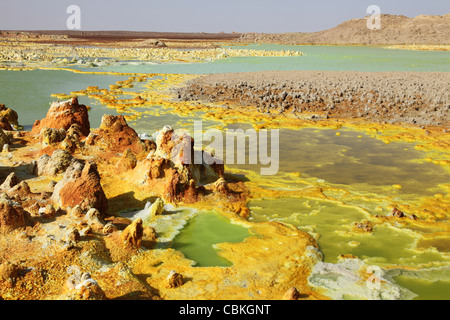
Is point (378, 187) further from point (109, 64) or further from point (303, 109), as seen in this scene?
point (109, 64)

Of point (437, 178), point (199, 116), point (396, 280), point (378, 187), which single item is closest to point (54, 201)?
point (396, 280)

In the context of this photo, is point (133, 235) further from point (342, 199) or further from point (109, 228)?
point (342, 199)

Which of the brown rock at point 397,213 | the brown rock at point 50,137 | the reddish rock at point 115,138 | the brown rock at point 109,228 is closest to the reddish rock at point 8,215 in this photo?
the brown rock at point 109,228

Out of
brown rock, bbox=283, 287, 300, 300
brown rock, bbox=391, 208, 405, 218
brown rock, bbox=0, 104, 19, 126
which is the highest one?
brown rock, bbox=0, 104, 19, 126

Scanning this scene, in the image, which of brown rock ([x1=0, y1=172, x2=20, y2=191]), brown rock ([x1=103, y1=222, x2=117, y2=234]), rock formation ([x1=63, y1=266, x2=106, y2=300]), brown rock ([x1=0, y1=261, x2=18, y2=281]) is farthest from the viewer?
brown rock ([x1=0, y1=172, x2=20, y2=191])

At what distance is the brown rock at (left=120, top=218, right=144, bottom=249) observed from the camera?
536 cm

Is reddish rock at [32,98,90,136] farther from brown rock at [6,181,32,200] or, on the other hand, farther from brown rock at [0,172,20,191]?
brown rock at [6,181,32,200]

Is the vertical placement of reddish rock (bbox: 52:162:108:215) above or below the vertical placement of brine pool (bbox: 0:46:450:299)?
above

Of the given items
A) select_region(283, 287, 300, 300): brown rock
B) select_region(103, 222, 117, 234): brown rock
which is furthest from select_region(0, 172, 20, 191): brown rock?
select_region(283, 287, 300, 300): brown rock

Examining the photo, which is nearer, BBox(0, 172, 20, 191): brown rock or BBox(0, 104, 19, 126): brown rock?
BBox(0, 172, 20, 191): brown rock

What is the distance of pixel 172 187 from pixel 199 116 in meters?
8.78

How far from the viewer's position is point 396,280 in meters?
5.14

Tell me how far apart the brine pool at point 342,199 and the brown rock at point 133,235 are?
Result: 24.9 inches

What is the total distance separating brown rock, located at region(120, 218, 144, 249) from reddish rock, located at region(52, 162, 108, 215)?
1125mm
